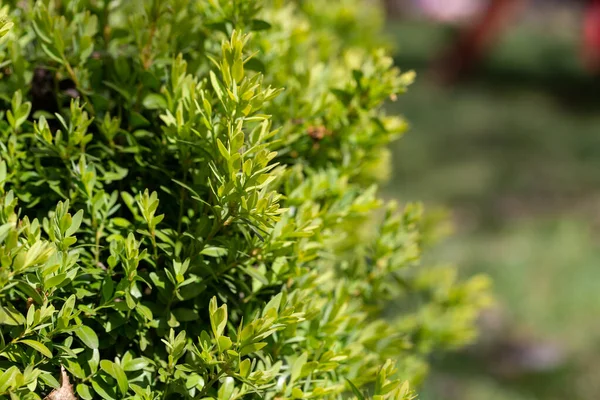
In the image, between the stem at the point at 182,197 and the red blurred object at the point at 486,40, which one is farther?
the red blurred object at the point at 486,40

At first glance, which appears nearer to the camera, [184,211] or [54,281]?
[54,281]

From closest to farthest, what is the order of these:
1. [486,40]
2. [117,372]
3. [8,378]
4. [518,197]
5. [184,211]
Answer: [8,378], [117,372], [184,211], [518,197], [486,40]

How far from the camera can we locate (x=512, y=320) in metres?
5.33

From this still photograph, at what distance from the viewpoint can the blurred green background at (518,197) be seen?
4.79 meters

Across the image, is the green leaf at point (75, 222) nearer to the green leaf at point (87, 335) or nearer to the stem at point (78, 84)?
the green leaf at point (87, 335)

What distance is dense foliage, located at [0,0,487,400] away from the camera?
1.21 m

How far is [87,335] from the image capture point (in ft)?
4.09

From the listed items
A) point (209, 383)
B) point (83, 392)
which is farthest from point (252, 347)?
point (83, 392)

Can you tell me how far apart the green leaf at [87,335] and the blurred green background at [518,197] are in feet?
5.31

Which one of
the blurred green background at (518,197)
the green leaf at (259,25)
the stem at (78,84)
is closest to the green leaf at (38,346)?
the stem at (78,84)

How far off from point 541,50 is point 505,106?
3.92 m

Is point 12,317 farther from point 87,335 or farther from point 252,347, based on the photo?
point 252,347

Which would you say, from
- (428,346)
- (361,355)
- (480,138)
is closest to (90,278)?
(361,355)

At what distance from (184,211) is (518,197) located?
6849 mm
